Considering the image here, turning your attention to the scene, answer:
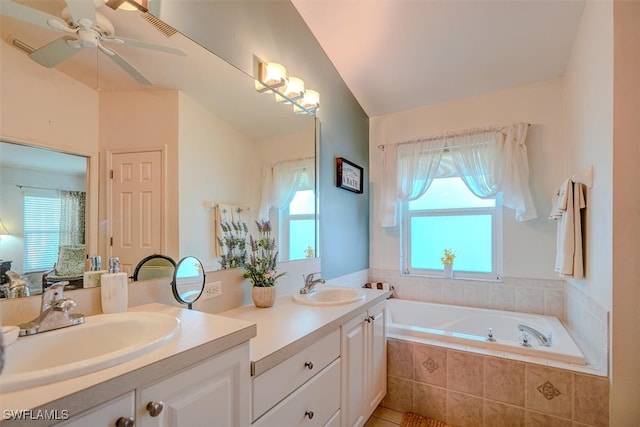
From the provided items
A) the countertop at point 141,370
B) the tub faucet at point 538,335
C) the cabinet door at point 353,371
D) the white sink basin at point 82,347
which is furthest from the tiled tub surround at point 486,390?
the white sink basin at point 82,347

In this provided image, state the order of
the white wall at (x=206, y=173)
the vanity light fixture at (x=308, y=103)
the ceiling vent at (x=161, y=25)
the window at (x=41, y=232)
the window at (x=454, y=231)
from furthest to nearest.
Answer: the window at (x=454, y=231)
the vanity light fixture at (x=308, y=103)
the white wall at (x=206, y=173)
the ceiling vent at (x=161, y=25)
the window at (x=41, y=232)

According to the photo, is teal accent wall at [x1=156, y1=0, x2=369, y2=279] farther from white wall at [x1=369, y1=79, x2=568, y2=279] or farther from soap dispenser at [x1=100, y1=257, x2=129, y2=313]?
soap dispenser at [x1=100, y1=257, x2=129, y2=313]

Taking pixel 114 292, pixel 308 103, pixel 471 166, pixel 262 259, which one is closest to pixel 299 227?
pixel 262 259

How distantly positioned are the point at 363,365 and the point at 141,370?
1.44 metres

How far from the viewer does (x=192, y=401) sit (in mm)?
800

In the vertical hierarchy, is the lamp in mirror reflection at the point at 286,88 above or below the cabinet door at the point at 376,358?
above

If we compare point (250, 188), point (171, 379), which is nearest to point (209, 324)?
point (171, 379)

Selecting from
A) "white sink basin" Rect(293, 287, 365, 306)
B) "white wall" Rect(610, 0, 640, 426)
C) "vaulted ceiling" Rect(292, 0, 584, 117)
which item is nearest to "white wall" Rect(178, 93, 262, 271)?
"white sink basin" Rect(293, 287, 365, 306)

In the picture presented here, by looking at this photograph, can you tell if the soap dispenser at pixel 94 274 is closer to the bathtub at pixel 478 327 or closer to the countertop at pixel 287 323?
the countertop at pixel 287 323

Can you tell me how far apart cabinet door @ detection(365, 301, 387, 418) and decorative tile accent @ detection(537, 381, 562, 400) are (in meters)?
0.94

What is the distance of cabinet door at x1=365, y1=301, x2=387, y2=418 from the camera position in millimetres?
1890

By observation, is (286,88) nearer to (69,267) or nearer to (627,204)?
(69,267)

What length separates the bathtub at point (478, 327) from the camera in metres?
1.92

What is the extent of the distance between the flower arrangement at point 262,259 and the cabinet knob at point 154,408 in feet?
3.20
